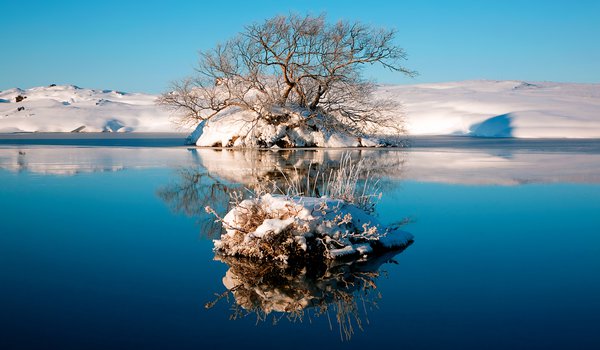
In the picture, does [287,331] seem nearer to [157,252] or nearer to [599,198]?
[157,252]

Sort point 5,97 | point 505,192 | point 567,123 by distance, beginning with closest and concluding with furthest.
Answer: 1. point 505,192
2. point 567,123
3. point 5,97

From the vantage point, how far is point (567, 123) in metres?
32.6

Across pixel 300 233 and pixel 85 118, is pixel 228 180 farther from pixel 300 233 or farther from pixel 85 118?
pixel 85 118

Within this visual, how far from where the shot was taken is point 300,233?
5199 mm

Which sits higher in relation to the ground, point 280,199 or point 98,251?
point 280,199

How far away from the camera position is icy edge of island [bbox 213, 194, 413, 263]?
5.14m

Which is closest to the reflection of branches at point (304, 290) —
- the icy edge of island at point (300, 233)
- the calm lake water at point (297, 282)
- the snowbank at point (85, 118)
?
the calm lake water at point (297, 282)

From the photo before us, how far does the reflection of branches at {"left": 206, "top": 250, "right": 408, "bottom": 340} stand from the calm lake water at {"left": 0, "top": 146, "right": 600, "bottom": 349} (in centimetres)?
2

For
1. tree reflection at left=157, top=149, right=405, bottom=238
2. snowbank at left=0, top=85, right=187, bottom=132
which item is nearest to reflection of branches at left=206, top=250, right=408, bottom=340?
tree reflection at left=157, top=149, right=405, bottom=238

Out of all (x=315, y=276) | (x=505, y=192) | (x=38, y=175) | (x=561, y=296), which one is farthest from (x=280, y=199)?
(x=38, y=175)

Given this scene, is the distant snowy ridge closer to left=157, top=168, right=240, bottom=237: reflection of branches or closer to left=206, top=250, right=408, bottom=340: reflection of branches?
left=157, top=168, right=240, bottom=237: reflection of branches

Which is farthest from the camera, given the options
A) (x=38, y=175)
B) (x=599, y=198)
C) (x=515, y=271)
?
(x=38, y=175)

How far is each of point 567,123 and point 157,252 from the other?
103ft

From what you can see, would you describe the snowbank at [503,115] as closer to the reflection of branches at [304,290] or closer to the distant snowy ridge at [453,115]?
the distant snowy ridge at [453,115]
